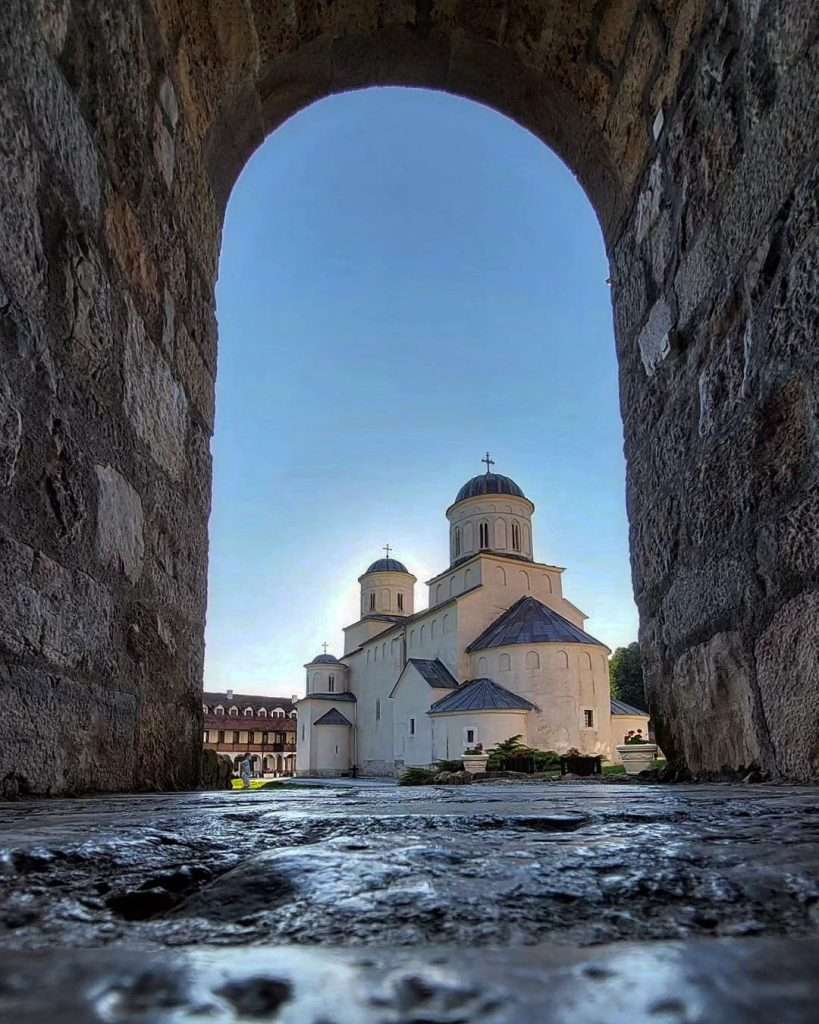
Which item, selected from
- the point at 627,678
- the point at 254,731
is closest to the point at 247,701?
the point at 254,731

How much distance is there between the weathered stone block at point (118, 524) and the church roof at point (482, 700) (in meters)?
19.6

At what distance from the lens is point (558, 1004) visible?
375mm

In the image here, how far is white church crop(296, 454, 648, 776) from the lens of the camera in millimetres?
21297

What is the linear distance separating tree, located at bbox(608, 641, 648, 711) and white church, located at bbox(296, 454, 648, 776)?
11541mm

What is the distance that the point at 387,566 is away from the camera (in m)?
36.5

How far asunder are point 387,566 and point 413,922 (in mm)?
36056

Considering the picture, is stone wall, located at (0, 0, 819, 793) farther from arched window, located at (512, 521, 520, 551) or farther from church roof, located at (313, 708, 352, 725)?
church roof, located at (313, 708, 352, 725)

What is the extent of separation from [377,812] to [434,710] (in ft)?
71.3

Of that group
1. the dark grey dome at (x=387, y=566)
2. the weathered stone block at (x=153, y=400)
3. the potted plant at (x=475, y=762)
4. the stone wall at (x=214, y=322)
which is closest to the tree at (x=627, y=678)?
the dark grey dome at (x=387, y=566)

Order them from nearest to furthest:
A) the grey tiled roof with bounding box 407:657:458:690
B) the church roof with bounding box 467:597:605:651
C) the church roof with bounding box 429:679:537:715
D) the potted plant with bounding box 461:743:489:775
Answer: the potted plant with bounding box 461:743:489:775, the church roof with bounding box 429:679:537:715, the church roof with bounding box 467:597:605:651, the grey tiled roof with bounding box 407:657:458:690

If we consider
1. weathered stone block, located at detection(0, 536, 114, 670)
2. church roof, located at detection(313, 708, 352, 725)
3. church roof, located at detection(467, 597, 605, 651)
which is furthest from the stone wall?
church roof, located at detection(313, 708, 352, 725)

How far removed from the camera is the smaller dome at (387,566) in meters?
36.4

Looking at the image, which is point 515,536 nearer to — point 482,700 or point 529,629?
point 529,629

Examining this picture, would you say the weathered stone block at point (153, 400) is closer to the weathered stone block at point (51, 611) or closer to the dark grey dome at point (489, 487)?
the weathered stone block at point (51, 611)
